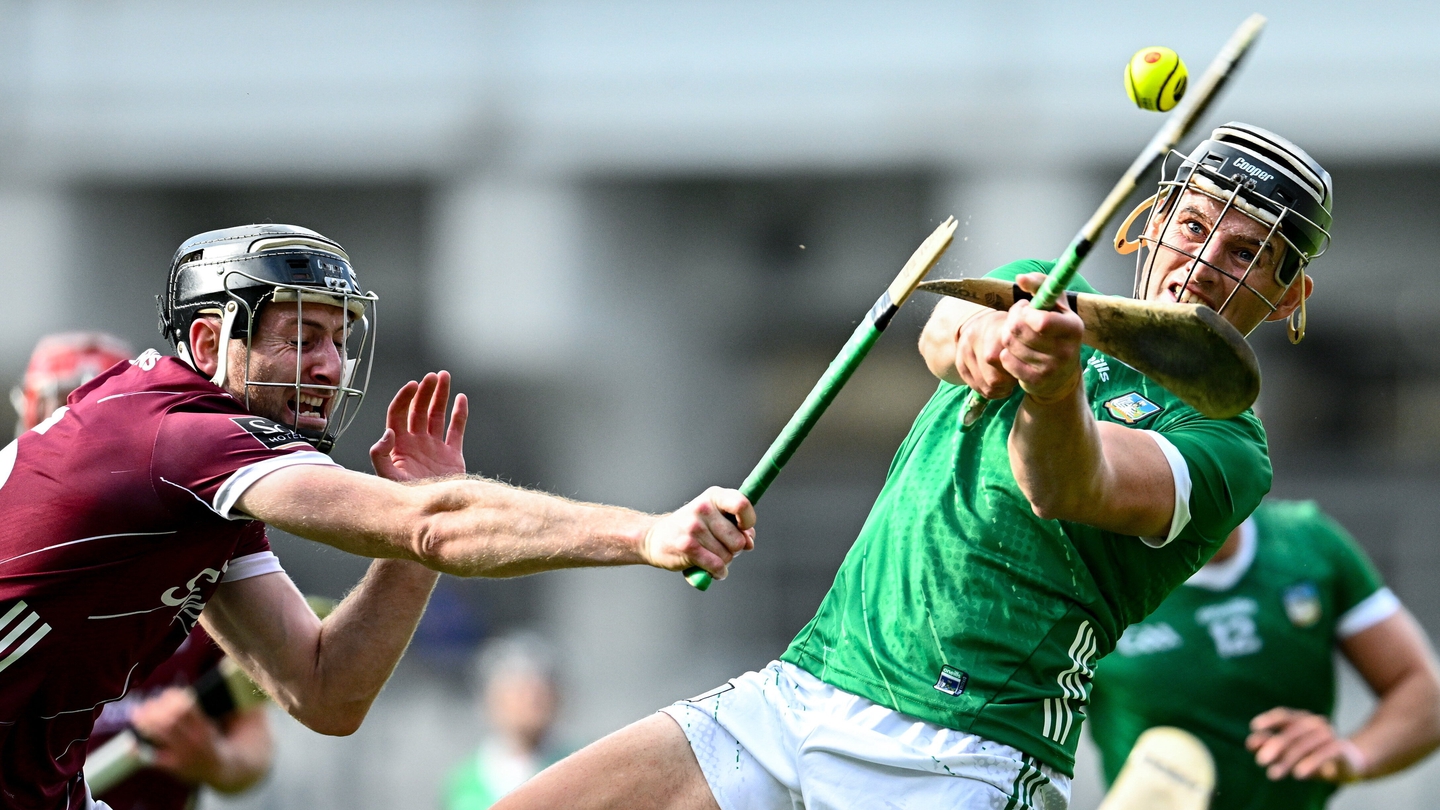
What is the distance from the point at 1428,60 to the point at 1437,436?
9.68 ft

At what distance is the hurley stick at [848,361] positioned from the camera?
2.46m

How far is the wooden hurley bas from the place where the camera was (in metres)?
2.45

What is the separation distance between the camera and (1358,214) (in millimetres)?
12398

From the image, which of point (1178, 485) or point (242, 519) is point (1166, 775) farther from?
point (242, 519)

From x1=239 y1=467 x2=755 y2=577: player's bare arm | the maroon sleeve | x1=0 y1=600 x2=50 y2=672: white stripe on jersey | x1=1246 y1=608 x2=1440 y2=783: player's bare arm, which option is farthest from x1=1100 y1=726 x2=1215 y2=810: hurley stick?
x1=0 y1=600 x2=50 y2=672: white stripe on jersey

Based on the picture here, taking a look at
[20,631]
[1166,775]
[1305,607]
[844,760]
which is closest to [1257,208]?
[844,760]

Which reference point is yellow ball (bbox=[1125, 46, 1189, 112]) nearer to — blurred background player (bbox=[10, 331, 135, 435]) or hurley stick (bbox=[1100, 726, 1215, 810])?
hurley stick (bbox=[1100, 726, 1215, 810])

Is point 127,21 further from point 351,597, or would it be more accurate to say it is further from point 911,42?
point 351,597

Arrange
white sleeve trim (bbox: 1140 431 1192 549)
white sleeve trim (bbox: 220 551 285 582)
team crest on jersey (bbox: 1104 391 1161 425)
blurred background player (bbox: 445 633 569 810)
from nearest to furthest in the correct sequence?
white sleeve trim (bbox: 1140 431 1192 549), team crest on jersey (bbox: 1104 391 1161 425), white sleeve trim (bbox: 220 551 285 582), blurred background player (bbox: 445 633 569 810)

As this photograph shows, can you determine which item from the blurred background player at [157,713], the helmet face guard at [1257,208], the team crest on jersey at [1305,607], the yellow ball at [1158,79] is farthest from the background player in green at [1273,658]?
the blurred background player at [157,713]

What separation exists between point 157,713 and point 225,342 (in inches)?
66.9

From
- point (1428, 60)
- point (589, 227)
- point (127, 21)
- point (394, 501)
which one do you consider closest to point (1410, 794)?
point (394, 501)

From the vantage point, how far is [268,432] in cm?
271

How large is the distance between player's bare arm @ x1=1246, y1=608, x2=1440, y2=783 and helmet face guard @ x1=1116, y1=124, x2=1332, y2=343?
70.6 inches
